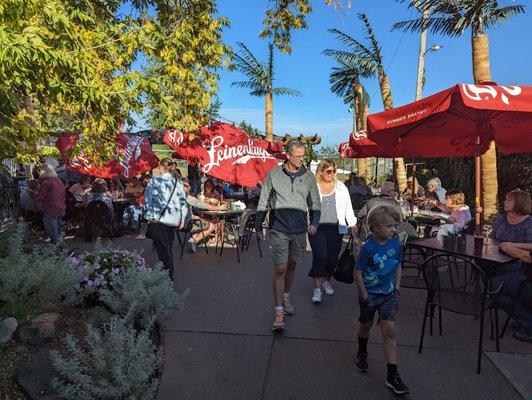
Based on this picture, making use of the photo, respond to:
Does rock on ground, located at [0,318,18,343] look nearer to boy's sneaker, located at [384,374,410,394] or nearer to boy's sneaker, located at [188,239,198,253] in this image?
boy's sneaker, located at [384,374,410,394]

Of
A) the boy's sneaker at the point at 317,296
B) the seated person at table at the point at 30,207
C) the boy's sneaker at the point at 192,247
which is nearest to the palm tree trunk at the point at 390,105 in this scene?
the boy's sneaker at the point at 192,247

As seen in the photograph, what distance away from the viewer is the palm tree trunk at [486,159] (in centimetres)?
841

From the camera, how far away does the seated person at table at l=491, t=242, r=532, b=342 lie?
361 cm

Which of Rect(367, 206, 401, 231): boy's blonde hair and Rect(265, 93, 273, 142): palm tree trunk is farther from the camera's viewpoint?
Rect(265, 93, 273, 142): palm tree trunk

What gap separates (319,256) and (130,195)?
6.79 m

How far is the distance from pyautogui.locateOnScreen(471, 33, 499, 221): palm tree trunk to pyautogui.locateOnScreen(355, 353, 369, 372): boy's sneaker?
20.5 ft

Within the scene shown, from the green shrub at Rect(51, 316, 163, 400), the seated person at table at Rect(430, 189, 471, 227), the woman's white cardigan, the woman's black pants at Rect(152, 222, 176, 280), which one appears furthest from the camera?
the seated person at table at Rect(430, 189, 471, 227)

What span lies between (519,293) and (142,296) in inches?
133

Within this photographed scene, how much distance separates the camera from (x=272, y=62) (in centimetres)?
2786

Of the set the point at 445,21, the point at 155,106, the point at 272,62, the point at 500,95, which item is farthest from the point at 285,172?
the point at 272,62

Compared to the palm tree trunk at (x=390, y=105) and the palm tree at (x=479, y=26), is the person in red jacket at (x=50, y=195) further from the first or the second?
the palm tree trunk at (x=390, y=105)

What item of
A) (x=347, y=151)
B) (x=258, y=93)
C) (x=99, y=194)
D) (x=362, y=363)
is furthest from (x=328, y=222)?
(x=258, y=93)

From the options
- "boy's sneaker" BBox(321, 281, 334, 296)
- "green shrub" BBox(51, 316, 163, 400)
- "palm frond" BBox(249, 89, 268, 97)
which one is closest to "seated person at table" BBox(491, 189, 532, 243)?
"boy's sneaker" BBox(321, 281, 334, 296)

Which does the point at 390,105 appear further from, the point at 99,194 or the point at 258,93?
the point at 258,93
